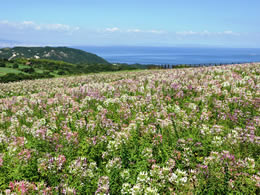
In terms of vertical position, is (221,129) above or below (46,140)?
above

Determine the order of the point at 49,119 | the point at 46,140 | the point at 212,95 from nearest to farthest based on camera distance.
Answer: the point at 46,140, the point at 49,119, the point at 212,95

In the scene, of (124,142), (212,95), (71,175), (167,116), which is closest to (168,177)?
(124,142)

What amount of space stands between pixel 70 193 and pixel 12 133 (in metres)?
4.96

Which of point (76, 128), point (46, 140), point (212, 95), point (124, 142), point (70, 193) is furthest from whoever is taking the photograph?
point (212, 95)

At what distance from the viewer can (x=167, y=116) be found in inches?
335

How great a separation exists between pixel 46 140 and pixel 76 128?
1288 mm

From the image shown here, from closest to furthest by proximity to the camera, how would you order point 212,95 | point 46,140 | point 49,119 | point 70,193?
point 70,193 → point 46,140 → point 49,119 → point 212,95

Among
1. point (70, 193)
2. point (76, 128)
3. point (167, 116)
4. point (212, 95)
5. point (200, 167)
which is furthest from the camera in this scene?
point (212, 95)

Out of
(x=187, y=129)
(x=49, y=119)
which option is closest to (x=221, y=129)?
(x=187, y=129)

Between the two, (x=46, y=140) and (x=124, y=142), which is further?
(x=46, y=140)

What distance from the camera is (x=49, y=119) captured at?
30.7 feet

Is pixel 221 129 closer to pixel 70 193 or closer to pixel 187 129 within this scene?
pixel 187 129

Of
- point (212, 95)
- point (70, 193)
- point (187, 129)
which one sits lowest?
point (70, 193)

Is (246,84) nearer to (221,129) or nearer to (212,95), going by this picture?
(212,95)
